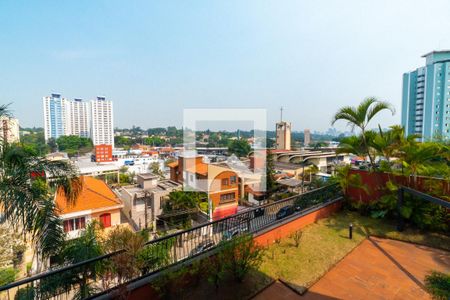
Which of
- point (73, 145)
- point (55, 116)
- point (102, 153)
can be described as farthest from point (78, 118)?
point (102, 153)

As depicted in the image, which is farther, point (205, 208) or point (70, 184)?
point (205, 208)

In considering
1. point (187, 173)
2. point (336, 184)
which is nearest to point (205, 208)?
point (187, 173)

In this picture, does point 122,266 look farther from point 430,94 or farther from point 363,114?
point 430,94

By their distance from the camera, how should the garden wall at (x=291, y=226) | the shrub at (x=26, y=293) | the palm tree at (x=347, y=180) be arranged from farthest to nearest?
1. the palm tree at (x=347, y=180)
2. the garden wall at (x=291, y=226)
3. the shrub at (x=26, y=293)

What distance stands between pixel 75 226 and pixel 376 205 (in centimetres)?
1507

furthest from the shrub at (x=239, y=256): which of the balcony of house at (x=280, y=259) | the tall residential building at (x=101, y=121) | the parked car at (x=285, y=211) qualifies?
the tall residential building at (x=101, y=121)

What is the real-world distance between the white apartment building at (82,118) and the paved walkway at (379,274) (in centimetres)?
8468

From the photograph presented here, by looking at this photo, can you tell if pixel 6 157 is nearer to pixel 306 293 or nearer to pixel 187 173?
pixel 306 293

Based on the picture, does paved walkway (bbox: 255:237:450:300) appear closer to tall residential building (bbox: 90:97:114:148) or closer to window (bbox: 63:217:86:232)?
window (bbox: 63:217:86:232)

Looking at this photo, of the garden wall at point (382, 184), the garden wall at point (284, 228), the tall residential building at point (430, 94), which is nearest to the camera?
the garden wall at point (284, 228)

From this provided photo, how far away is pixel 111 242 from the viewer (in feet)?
10.5

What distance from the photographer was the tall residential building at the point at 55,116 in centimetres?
6775

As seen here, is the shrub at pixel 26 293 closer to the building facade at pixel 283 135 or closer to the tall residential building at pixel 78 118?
the building facade at pixel 283 135

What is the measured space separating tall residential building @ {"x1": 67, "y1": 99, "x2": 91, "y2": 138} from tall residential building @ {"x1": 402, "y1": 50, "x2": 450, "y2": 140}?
9471 centimetres
